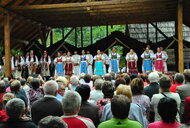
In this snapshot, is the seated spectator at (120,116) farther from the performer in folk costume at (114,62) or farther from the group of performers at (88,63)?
the performer in folk costume at (114,62)

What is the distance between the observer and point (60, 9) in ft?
41.4

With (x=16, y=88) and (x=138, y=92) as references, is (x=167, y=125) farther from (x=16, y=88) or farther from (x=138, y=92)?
(x=16, y=88)

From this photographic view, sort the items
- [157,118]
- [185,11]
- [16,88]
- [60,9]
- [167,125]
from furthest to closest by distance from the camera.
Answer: [185,11] → [60,9] → [16,88] → [157,118] → [167,125]

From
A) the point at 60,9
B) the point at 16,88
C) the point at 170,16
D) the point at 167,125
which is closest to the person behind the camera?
the point at 167,125

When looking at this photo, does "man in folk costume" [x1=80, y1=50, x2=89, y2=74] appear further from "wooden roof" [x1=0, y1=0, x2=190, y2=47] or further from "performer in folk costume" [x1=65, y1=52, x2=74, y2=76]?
"wooden roof" [x1=0, y1=0, x2=190, y2=47]

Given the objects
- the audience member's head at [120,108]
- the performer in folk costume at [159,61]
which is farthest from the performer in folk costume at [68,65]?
the audience member's head at [120,108]

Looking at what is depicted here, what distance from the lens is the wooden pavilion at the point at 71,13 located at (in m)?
11.6

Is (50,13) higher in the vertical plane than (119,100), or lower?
higher

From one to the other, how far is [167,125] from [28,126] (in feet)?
3.88

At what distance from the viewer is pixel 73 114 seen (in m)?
2.44

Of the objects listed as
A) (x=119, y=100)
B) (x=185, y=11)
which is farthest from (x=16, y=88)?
(x=185, y=11)

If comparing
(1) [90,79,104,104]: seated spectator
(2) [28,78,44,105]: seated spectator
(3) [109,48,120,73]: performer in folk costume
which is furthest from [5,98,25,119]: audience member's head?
(3) [109,48,120,73]: performer in folk costume

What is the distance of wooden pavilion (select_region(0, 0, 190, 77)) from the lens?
1163 cm

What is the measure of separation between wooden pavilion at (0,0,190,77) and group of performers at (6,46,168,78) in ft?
5.77
